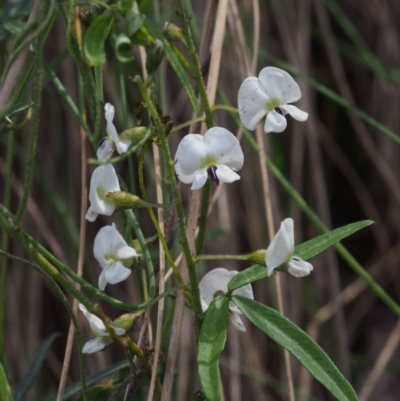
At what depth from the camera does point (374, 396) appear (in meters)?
1.98

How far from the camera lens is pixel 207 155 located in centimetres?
62

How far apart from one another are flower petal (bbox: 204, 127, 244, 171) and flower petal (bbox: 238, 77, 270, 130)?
0.04 meters

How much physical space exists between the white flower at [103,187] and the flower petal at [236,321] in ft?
0.52

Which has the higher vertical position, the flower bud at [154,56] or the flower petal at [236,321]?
the flower bud at [154,56]

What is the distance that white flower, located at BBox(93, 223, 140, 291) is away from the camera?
62 centimetres

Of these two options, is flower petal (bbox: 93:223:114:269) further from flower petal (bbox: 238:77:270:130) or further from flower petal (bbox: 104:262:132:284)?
flower petal (bbox: 238:77:270:130)

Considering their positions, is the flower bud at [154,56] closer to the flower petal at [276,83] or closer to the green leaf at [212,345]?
the flower petal at [276,83]

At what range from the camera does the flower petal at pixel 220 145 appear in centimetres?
61

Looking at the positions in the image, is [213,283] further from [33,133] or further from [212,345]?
[33,133]

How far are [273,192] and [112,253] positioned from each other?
99 centimetres

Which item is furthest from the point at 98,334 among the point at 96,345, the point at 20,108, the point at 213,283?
the point at 20,108

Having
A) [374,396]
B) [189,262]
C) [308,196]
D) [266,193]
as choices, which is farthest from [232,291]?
[374,396]

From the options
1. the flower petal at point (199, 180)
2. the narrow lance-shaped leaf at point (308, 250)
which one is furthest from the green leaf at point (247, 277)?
the flower petal at point (199, 180)

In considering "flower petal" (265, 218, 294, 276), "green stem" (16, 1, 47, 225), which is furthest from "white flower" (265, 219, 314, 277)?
"green stem" (16, 1, 47, 225)
